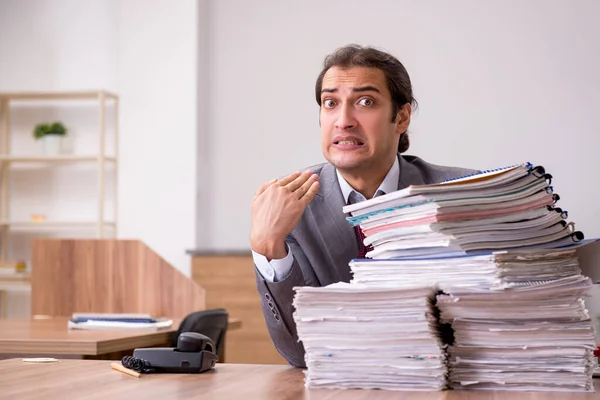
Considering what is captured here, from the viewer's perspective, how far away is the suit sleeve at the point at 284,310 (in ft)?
5.82

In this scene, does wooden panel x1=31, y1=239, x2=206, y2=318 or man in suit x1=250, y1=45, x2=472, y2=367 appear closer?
man in suit x1=250, y1=45, x2=472, y2=367

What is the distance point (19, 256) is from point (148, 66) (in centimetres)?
174

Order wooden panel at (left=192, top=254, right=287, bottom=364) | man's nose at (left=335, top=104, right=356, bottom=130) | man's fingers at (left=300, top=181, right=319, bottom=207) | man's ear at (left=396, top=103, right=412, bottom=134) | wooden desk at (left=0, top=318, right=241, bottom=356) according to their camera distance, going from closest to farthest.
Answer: man's fingers at (left=300, top=181, right=319, bottom=207)
man's nose at (left=335, top=104, right=356, bottom=130)
man's ear at (left=396, top=103, right=412, bottom=134)
wooden desk at (left=0, top=318, right=241, bottom=356)
wooden panel at (left=192, top=254, right=287, bottom=364)

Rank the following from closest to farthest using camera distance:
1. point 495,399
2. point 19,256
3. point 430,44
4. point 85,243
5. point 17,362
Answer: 1. point 495,399
2. point 17,362
3. point 85,243
4. point 430,44
5. point 19,256

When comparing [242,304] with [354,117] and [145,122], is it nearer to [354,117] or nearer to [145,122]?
[145,122]

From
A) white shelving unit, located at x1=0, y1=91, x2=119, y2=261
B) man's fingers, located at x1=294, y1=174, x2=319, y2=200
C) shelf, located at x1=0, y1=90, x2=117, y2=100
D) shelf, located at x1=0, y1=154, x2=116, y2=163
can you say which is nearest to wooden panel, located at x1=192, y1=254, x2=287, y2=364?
white shelving unit, located at x1=0, y1=91, x2=119, y2=261

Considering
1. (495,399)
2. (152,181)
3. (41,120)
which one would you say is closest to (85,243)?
(152,181)

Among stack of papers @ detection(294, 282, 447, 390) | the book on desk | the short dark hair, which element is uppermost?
the short dark hair

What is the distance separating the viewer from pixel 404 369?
4.39 ft

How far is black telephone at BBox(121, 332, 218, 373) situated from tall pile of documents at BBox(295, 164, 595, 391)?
0.29 m

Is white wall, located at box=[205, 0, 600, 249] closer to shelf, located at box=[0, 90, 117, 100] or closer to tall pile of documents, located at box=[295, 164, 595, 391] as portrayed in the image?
shelf, located at box=[0, 90, 117, 100]

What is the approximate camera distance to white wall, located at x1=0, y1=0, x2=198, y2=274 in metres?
5.96

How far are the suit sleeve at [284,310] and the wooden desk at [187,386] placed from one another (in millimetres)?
120

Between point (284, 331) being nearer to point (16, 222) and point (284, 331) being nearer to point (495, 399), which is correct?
point (495, 399)
